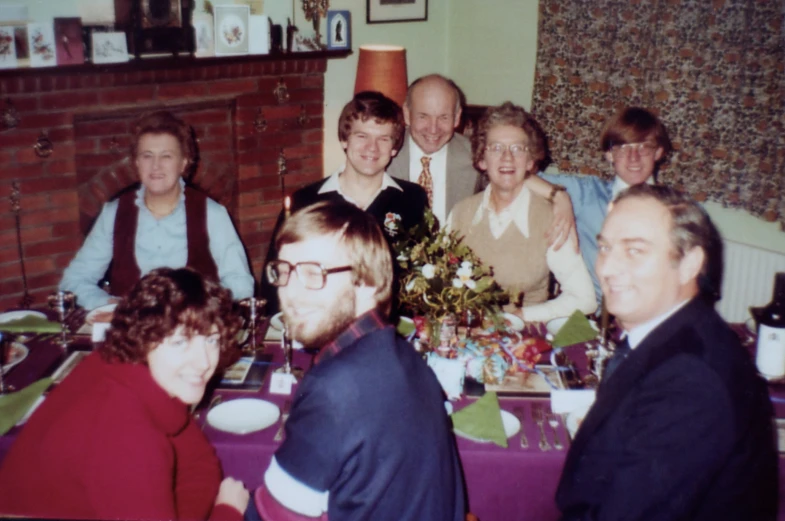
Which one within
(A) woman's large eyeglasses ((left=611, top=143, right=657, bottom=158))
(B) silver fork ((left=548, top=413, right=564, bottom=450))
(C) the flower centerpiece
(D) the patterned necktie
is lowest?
(B) silver fork ((left=548, top=413, right=564, bottom=450))

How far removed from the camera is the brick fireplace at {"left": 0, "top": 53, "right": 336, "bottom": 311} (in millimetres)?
3244

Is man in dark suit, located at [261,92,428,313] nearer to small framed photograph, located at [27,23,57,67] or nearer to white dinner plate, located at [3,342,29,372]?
white dinner plate, located at [3,342,29,372]

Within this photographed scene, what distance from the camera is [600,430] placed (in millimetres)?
1460

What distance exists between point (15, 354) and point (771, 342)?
2178 millimetres

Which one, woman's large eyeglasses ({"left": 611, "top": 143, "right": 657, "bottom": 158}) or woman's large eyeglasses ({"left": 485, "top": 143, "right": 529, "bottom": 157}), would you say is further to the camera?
woman's large eyeglasses ({"left": 611, "top": 143, "right": 657, "bottom": 158})

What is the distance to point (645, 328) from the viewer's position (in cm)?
158

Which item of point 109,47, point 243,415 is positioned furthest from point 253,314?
point 109,47

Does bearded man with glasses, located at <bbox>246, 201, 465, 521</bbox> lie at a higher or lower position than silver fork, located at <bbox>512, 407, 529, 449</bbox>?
higher

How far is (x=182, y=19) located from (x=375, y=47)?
1.06 meters

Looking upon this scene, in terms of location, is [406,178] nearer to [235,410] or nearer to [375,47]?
[375,47]

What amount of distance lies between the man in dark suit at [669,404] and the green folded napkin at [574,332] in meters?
0.66

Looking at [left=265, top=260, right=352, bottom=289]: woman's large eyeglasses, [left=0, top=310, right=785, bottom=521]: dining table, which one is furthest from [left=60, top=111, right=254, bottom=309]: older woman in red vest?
[left=265, top=260, right=352, bottom=289]: woman's large eyeglasses

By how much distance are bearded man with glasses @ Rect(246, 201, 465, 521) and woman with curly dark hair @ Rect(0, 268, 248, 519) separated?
24 centimetres

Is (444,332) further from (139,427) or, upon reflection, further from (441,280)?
(139,427)
